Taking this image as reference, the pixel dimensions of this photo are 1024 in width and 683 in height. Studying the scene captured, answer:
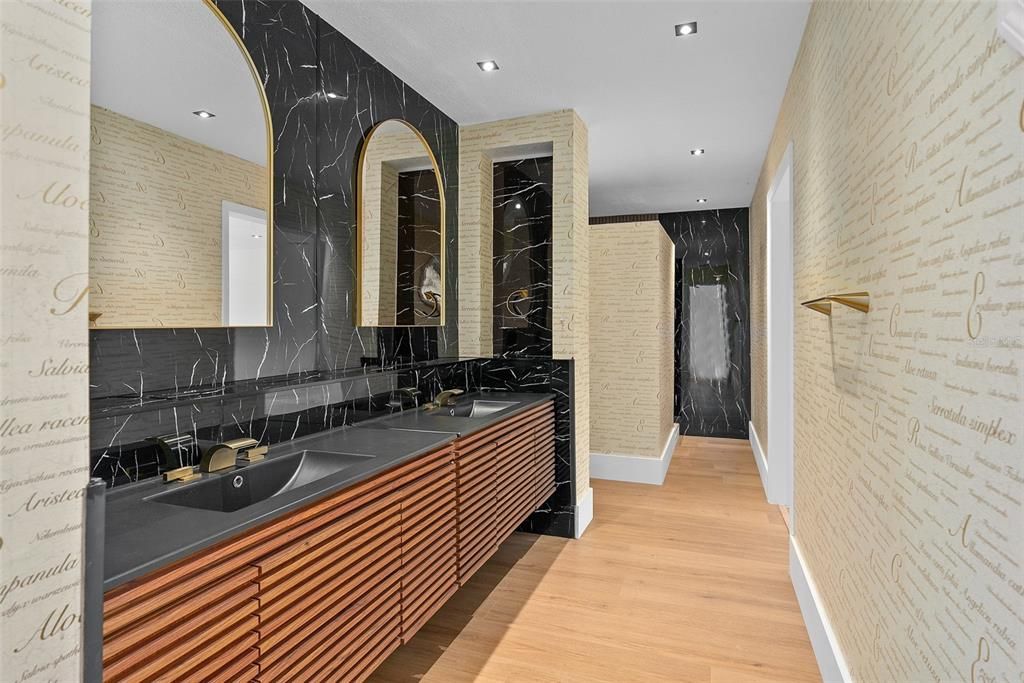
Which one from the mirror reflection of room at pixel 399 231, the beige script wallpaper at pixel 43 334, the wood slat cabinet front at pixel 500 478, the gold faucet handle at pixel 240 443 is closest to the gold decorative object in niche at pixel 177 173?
the gold faucet handle at pixel 240 443

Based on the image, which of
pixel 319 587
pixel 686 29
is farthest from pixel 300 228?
pixel 686 29

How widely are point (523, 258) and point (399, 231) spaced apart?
0.96 meters

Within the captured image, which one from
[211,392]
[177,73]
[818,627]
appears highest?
[177,73]

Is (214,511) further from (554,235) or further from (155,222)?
(554,235)

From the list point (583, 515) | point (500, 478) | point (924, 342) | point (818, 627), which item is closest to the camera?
point (924, 342)

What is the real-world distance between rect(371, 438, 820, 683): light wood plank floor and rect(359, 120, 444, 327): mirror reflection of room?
1419 millimetres

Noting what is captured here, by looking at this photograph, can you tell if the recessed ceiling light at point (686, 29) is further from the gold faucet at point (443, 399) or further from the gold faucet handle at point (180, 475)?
the gold faucet handle at point (180, 475)

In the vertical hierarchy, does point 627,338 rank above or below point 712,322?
below

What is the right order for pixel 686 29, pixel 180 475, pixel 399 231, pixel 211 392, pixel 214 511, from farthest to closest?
pixel 399 231 → pixel 686 29 → pixel 211 392 → pixel 180 475 → pixel 214 511

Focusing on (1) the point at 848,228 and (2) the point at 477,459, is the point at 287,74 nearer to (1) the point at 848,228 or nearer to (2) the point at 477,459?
(2) the point at 477,459

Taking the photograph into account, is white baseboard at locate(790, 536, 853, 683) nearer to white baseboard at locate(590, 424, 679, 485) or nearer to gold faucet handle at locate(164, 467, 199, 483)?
white baseboard at locate(590, 424, 679, 485)

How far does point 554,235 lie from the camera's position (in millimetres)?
3393

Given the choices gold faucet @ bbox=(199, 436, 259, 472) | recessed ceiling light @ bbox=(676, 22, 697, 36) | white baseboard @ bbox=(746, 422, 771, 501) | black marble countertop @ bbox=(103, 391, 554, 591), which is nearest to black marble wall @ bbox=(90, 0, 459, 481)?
gold faucet @ bbox=(199, 436, 259, 472)

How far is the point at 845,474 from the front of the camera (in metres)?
1.79
